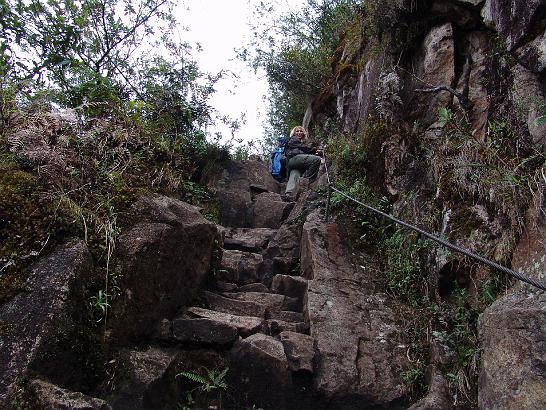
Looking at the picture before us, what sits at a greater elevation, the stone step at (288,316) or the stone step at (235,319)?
the stone step at (288,316)

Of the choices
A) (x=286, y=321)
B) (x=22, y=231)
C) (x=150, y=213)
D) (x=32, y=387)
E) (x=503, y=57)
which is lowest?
(x=32, y=387)

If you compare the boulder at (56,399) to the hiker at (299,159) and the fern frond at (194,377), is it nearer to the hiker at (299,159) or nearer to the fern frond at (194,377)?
the fern frond at (194,377)

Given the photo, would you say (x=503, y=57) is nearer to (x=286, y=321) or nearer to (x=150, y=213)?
(x=286, y=321)

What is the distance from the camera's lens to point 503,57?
4.98m

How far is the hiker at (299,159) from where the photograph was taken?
32.8 ft

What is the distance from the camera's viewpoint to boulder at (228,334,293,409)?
408 cm

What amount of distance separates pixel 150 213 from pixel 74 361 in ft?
5.64

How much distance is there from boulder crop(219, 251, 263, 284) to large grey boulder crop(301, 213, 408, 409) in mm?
719

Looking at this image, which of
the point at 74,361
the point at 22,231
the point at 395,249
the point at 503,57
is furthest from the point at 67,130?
the point at 503,57

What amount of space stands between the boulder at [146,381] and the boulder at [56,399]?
0.59 meters

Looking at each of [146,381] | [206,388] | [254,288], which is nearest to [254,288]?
[254,288]

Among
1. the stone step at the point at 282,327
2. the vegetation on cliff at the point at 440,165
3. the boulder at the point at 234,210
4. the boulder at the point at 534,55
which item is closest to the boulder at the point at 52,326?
the stone step at the point at 282,327

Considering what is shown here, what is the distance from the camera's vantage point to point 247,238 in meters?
7.68

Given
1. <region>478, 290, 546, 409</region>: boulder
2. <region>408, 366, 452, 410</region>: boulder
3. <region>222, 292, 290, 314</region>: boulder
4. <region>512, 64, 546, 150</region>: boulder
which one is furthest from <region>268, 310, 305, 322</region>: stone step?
<region>512, 64, 546, 150</region>: boulder
